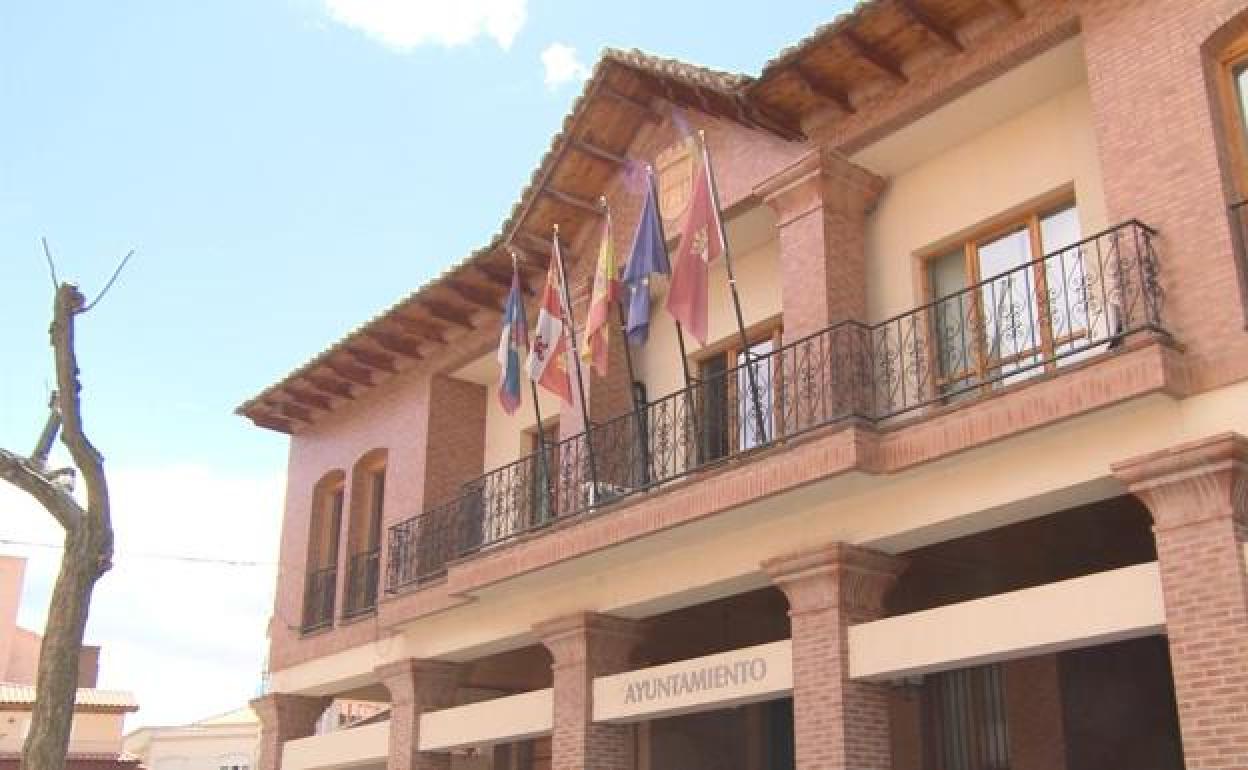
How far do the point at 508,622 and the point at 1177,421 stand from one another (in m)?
7.96

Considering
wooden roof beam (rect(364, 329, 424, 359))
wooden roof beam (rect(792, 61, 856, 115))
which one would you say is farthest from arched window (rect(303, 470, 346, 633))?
wooden roof beam (rect(792, 61, 856, 115))

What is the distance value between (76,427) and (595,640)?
5.45 metres

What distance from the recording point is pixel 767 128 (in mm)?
13016

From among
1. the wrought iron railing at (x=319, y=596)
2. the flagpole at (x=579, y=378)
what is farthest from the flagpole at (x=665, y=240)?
the wrought iron railing at (x=319, y=596)

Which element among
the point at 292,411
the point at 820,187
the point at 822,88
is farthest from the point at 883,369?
the point at 292,411

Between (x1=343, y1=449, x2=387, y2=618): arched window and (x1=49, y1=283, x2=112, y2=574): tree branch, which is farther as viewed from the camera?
(x1=343, y1=449, x2=387, y2=618): arched window

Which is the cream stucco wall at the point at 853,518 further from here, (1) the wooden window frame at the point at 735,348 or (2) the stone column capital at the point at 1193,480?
(1) the wooden window frame at the point at 735,348

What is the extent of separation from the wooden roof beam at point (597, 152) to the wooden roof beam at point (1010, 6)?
5301mm

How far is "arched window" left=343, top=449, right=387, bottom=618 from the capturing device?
60.8ft

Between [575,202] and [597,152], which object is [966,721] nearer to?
[575,202]

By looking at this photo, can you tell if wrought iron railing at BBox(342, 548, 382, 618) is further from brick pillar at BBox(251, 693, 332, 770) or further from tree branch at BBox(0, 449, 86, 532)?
tree branch at BBox(0, 449, 86, 532)

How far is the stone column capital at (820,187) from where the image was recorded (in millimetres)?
12292

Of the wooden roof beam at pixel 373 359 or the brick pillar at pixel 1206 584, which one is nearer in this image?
the brick pillar at pixel 1206 584

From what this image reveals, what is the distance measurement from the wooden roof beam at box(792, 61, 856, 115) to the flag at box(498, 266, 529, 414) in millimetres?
4308
